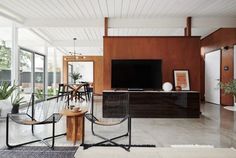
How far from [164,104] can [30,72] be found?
5434 millimetres

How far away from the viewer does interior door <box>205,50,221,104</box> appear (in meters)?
→ 8.79

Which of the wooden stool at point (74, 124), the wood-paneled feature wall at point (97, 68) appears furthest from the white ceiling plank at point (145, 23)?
the wood-paneled feature wall at point (97, 68)

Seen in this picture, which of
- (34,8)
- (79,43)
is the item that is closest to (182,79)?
→ (34,8)

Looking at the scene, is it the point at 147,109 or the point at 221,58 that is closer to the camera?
the point at 147,109

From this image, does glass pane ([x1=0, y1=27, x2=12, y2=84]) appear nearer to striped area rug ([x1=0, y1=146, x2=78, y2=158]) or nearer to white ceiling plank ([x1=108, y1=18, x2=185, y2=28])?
white ceiling plank ([x1=108, y1=18, x2=185, y2=28])

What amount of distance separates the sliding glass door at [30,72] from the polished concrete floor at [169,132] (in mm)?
2775

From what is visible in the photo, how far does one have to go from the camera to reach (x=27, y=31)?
7.73 metres

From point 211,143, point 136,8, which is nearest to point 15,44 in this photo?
point 136,8

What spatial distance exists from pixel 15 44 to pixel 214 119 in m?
5.98

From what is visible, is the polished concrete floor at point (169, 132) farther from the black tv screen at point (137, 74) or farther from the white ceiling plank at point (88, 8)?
the white ceiling plank at point (88, 8)

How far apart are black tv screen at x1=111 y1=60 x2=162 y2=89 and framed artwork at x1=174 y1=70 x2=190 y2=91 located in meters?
0.59

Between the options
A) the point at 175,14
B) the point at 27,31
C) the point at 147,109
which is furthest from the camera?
the point at 27,31

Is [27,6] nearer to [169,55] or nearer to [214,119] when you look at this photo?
[169,55]

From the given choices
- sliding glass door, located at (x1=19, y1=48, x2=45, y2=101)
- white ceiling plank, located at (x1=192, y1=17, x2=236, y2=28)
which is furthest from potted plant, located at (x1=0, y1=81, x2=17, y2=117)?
white ceiling plank, located at (x1=192, y1=17, x2=236, y2=28)
